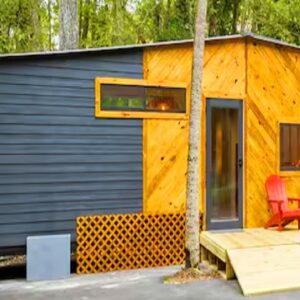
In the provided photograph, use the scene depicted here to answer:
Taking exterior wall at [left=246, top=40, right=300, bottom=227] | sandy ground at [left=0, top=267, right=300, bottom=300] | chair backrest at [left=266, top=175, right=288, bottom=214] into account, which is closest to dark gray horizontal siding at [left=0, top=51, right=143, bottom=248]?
sandy ground at [left=0, top=267, right=300, bottom=300]

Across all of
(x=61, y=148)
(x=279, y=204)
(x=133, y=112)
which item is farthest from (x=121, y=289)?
(x=279, y=204)

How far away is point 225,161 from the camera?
619 centimetres

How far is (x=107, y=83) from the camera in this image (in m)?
5.46

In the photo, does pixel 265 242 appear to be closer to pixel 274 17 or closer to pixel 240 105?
pixel 240 105

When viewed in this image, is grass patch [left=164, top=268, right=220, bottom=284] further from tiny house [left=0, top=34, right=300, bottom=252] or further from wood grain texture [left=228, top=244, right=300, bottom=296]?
tiny house [left=0, top=34, right=300, bottom=252]

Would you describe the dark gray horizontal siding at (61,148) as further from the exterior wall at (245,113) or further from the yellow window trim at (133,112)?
the exterior wall at (245,113)

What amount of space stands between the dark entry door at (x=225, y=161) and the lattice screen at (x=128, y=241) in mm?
690

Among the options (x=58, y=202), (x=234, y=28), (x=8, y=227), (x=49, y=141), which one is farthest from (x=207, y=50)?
(x=234, y=28)

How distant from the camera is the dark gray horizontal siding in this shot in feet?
16.4

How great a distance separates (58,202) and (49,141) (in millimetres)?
810

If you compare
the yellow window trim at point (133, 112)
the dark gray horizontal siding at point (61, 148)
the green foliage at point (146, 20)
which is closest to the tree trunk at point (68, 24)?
the green foliage at point (146, 20)

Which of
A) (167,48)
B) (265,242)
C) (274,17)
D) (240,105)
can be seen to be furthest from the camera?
(274,17)

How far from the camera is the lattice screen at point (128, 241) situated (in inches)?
211

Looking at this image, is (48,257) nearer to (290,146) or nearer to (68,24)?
(290,146)
